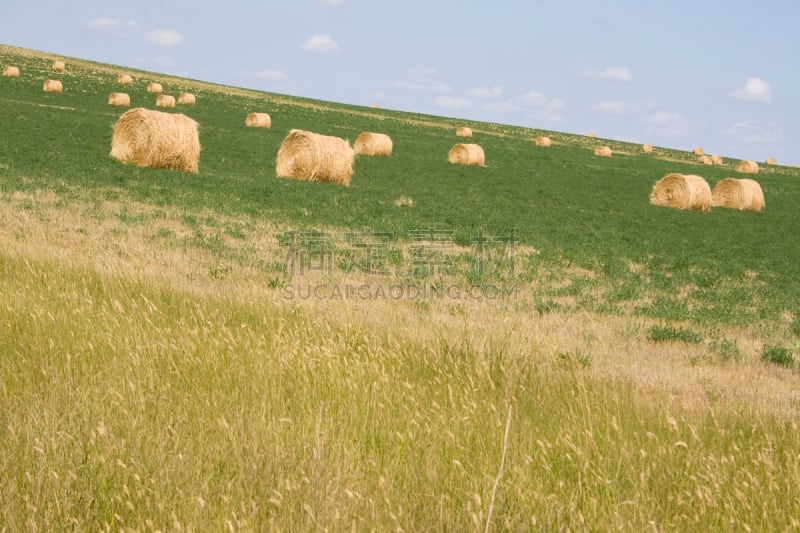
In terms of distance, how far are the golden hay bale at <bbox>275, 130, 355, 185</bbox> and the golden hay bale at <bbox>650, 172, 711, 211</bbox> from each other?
43.3ft

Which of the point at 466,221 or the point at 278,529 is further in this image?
the point at 466,221

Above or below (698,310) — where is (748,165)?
above

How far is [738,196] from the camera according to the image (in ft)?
98.0

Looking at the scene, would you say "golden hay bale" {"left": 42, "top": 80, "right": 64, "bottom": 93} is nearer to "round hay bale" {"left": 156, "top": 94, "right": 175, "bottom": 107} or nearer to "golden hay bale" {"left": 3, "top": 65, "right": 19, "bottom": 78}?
"round hay bale" {"left": 156, "top": 94, "right": 175, "bottom": 107}

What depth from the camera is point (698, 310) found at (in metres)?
10.8

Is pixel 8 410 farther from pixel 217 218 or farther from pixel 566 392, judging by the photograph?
pixel 217 218

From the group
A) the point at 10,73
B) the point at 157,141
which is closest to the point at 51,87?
the point at 10,73

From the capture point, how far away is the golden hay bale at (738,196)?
29859 millimetres

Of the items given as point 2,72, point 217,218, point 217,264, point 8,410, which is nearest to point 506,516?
point 8,410

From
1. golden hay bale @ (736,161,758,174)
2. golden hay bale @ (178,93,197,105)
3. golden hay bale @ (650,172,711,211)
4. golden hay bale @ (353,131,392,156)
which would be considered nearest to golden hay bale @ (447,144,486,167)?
golden hay bale @ (353,131,392,156)

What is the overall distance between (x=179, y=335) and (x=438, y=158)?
3572cm

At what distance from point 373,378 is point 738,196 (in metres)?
29.0

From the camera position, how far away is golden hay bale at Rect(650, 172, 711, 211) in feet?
90.2

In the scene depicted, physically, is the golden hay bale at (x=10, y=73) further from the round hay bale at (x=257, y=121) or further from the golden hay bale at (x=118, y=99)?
the round hay bale at (x=257, y=121)
